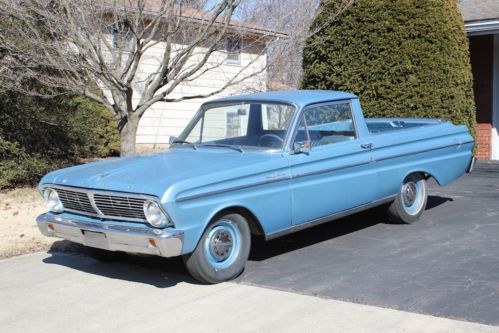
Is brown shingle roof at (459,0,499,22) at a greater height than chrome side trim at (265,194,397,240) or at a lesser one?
greater

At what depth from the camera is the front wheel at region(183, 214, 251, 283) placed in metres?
5.63

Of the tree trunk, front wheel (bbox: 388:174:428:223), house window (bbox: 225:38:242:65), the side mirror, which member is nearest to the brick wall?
house window (bbox: 225:38:242:65)

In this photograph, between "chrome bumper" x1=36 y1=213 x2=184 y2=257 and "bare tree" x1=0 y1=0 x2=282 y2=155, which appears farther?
"bare tree" x1=0 y1=0 x2=282 y2=155

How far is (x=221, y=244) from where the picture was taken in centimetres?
582

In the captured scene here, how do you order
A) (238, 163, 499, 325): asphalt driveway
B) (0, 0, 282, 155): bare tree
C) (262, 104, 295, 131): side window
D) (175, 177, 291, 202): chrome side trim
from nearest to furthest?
(238, 163, 499, 325): asphalt driveway < (175, 177, 291, 202): chrome side trim < (262, 104, 295, 131): side window < (0, 0, 282, 155): bare tree

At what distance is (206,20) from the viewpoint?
10.0 m

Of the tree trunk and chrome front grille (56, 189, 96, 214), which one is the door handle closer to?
chrome front grille (56, 189, 96, 214)

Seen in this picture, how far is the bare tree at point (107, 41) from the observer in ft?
29.8

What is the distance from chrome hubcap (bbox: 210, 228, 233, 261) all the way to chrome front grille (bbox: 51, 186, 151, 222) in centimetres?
68

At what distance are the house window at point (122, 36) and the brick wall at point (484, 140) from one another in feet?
28.1

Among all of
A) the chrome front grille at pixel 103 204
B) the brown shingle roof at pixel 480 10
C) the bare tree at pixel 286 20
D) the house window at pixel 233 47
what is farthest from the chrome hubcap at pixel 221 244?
the brown shingle roof at pixel 480 10

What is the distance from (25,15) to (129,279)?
5.12 meters

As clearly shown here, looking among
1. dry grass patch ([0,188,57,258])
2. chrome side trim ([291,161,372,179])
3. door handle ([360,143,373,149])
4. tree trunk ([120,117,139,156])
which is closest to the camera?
chrome side trim ([291,161,372,179])

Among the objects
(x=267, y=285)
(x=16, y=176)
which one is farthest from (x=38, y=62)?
(x=267, y=285)
